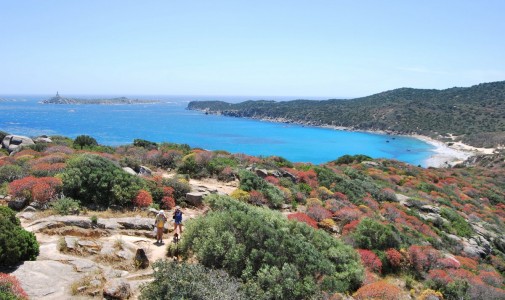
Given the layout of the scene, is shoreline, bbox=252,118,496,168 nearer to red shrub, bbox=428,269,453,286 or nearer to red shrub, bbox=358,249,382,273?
red shrub, bbox=428,269,453,286

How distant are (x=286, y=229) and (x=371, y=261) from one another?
16.3 ft

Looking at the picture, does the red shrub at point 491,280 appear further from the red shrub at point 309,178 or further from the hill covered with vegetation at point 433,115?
the hill covered with vegetation at point 433,115

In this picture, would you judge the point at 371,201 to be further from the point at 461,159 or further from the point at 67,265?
the point at 461,159

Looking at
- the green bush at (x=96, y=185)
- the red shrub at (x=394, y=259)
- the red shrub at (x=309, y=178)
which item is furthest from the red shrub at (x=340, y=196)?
the green bush at (x=96, y=185)

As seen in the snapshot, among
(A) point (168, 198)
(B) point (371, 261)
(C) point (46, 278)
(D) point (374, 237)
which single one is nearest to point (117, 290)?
(C) point (46, 278)

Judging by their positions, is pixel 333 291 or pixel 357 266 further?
pixel 357 266

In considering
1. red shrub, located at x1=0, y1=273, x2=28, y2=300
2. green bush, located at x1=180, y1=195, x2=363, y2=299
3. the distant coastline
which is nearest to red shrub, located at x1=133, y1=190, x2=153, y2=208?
green bush, located at x1=180, y1=195, x2=363, y2=299

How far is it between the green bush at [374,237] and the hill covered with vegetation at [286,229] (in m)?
0.05

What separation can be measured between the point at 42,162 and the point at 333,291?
16947mm

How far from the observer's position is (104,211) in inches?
603

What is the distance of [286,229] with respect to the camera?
11719mm

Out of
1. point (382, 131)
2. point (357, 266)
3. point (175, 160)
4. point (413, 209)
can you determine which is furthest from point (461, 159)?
point (357, 266)

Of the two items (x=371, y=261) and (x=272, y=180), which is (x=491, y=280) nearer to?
(x=371, y=261)

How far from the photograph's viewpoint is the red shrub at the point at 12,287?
737 cm
